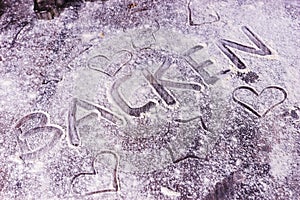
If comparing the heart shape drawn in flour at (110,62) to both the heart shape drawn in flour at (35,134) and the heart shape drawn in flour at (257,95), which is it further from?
the heart shape drawn in flour at (257,95)

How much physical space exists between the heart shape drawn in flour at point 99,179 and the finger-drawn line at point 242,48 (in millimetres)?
378

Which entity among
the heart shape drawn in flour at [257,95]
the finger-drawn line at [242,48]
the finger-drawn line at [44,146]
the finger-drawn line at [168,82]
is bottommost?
the finger-drawn line at [44,146]

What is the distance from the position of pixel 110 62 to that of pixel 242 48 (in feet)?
1.06

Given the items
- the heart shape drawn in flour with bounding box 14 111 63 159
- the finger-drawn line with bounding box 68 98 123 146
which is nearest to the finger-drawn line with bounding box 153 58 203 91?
the finger-drawn line with bounding box 68 98 123 146

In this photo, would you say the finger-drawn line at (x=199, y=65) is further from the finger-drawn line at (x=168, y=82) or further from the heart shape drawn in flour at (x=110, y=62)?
the heart shape drawn in flour at (x=110, y=62)

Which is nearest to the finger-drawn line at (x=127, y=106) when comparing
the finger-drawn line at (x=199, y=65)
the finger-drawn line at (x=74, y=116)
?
the finger-drawn line at (x=74, y=116)

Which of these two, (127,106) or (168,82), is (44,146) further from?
(168,82)

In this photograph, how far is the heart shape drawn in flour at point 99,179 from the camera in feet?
2.73

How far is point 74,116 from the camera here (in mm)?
947

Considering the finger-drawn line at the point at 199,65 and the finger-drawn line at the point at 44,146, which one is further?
the finger-drawn line at the point at 199,65

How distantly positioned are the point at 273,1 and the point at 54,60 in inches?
23.7

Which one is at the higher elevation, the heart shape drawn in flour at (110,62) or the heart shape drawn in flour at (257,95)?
the heart shape drawn in flour at (257,95)

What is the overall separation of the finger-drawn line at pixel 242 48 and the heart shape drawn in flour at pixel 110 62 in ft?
0.76

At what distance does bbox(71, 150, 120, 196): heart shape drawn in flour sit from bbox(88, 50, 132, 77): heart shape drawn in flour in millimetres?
238
